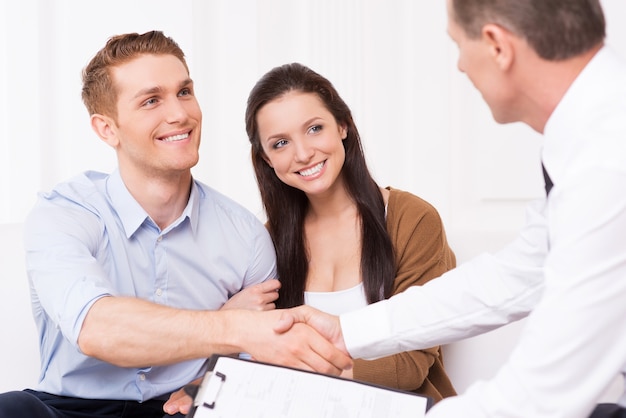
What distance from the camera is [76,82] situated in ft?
10.9

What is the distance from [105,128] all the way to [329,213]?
669 mm

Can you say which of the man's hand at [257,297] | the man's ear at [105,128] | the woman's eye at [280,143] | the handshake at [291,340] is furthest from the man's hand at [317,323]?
the man's ear at [105,128]

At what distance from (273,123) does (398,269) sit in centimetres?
54

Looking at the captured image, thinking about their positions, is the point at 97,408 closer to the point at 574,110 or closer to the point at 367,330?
the point at 367,330

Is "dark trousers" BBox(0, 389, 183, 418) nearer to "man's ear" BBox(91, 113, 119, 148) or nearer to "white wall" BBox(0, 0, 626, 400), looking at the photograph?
"white wall" BBox(0, 0, 626, 400)

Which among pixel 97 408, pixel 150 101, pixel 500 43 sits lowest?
pixel 97 408

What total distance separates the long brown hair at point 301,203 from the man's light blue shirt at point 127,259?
8 centimetres

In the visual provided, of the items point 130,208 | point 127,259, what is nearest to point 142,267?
point 127,259

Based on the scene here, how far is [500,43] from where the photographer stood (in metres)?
1.14

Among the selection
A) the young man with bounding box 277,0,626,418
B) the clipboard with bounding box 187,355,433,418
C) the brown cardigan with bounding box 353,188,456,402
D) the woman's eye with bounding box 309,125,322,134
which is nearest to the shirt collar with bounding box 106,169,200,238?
the woman's eye with bounding box 309,125,322,134

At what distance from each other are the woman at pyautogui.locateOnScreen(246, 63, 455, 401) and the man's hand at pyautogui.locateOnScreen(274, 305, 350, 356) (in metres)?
0.33

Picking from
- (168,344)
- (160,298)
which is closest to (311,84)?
(160,298)

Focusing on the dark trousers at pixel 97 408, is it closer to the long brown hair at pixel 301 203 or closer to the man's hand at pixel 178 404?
the man's hand at pixel 178 404

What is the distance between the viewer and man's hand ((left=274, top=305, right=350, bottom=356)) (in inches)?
66.9
